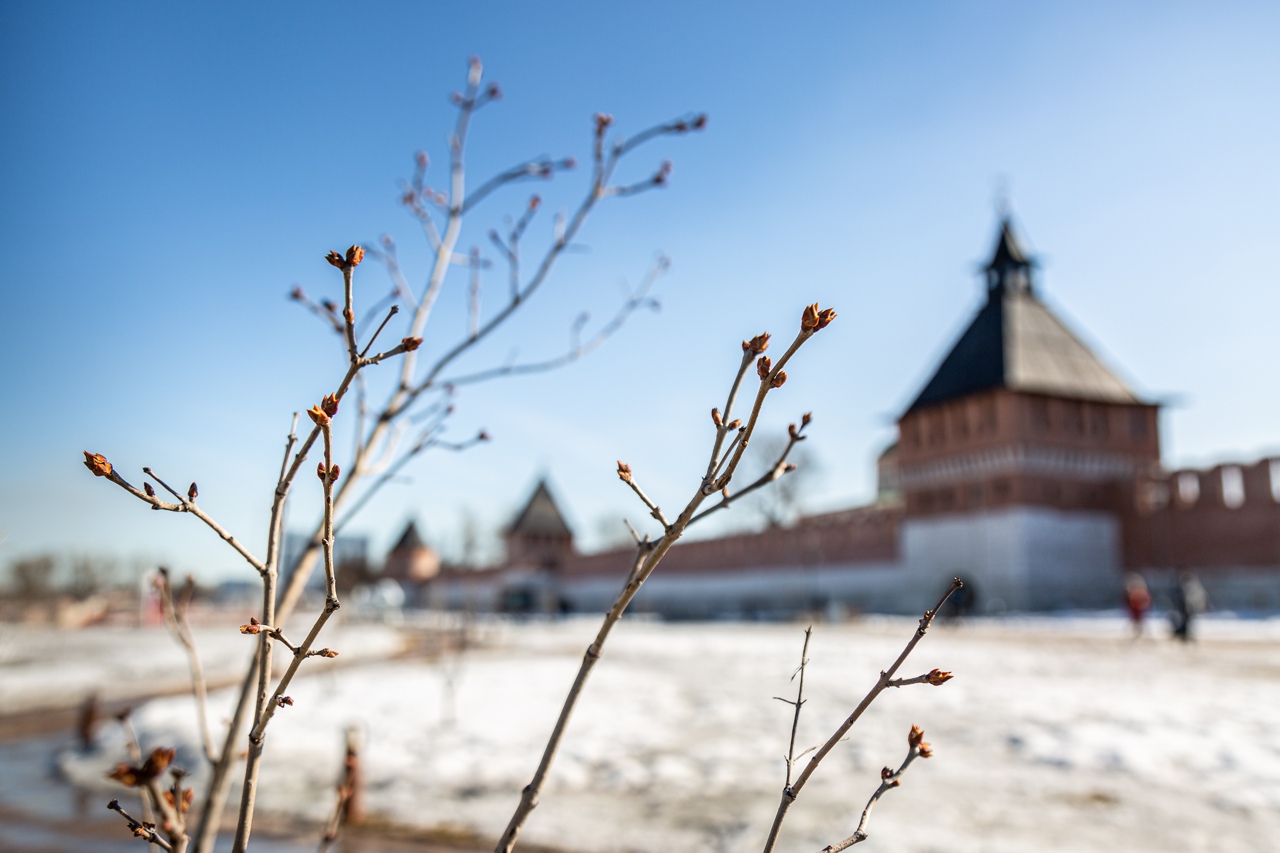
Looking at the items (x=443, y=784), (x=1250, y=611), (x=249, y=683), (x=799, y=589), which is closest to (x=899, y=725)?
(x=443, y=784)

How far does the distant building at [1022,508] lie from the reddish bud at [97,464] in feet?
77.5

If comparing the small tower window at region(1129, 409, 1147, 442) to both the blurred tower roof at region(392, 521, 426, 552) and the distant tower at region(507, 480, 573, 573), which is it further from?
the blurred tower roof at region(392, 521, 426, 552)

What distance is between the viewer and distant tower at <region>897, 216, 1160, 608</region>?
75.2 ft

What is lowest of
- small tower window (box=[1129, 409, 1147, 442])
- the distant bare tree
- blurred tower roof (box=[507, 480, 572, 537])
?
the distant bare tree

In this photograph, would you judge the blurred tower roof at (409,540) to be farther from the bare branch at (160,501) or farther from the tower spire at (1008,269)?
the bare branch at (160,501)

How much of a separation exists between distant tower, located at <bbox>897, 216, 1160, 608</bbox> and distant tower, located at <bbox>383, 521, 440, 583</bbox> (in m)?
33.6

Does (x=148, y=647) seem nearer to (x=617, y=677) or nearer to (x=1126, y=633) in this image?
(x=617, y=677)

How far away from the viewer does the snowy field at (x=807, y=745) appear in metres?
3.43

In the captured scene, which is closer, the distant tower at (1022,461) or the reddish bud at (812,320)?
the reddish bud at (812,320)

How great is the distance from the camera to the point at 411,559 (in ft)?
172

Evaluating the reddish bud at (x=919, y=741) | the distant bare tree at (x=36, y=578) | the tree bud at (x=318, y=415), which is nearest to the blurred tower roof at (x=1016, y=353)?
the reddish bud at (x=919, y=741)

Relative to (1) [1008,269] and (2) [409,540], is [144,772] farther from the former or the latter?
(2) [409,540]

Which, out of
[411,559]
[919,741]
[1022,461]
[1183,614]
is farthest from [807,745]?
[411,559]

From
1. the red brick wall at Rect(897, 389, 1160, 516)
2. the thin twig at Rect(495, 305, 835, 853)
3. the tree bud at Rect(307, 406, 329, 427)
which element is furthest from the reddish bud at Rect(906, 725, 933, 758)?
the red brick wall at Rect(897, 389, 1160, 516)
